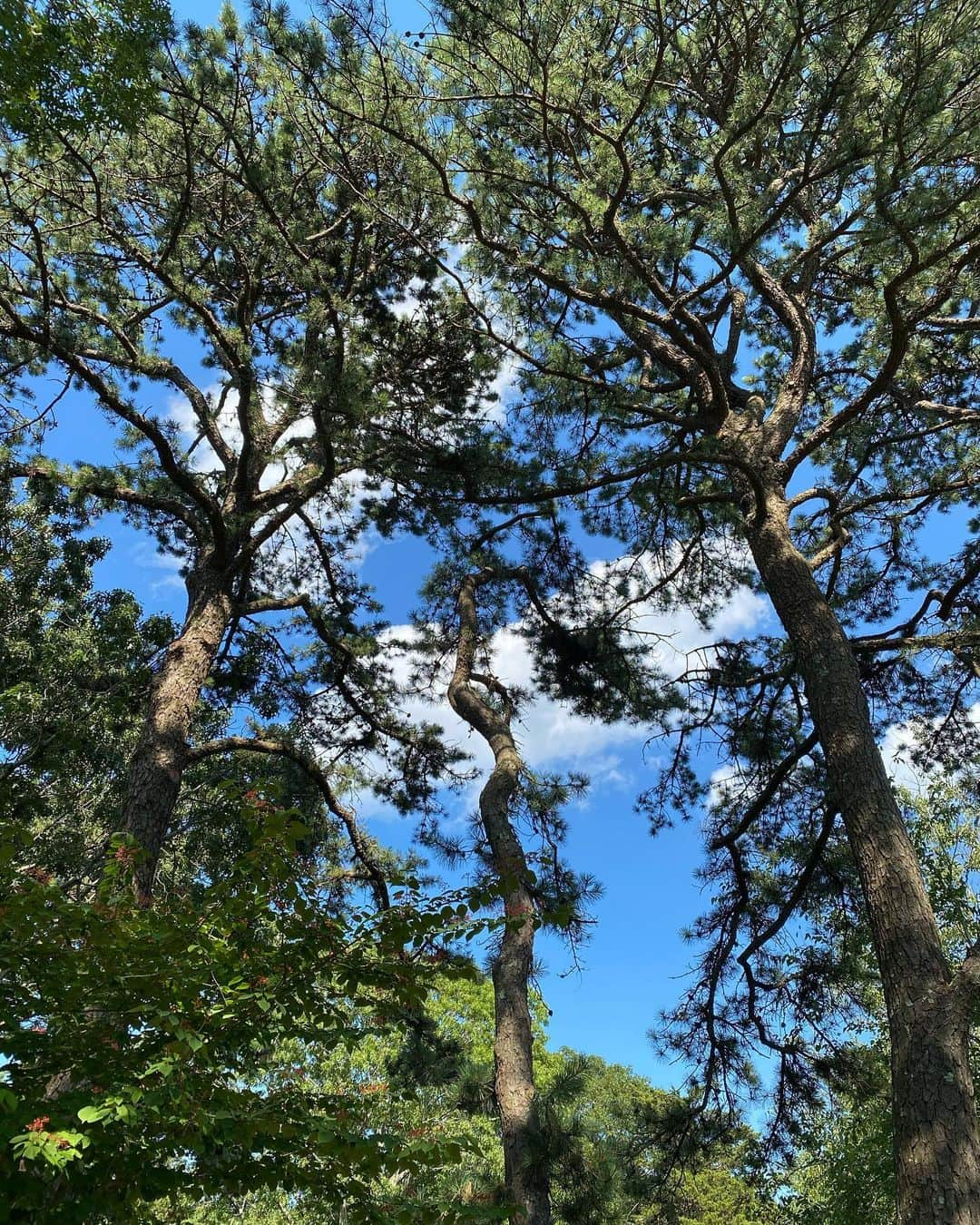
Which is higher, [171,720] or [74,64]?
[74,64]

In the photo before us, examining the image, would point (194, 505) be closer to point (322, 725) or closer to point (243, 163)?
point (322, 725)

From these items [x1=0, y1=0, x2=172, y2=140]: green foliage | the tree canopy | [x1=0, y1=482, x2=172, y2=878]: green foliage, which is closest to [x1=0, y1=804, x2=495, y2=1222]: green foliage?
the tree canopy

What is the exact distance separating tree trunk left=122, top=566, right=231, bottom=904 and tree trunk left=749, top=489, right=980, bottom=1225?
385 cm

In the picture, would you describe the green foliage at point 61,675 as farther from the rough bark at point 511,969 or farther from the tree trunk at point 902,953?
the tree trunk at point 902,953

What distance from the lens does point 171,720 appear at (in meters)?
5.73

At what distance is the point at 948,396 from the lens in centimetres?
729

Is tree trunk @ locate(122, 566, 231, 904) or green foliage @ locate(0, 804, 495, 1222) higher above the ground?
tree trunk @ locate(122, 566, 231, 904)

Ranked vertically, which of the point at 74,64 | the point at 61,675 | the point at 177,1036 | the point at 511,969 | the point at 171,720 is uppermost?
the point at 61,675

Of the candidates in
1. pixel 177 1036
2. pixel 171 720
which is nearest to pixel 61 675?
pixel 171 720

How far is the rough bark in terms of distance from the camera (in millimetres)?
3725

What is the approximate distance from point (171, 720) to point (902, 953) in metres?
4.69

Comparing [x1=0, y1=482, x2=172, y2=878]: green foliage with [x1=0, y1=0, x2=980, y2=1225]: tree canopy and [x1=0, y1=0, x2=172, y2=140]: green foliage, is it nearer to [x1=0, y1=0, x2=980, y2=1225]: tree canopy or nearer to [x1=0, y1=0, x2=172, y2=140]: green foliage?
[x1=0, y1=0, x2=980, y2=1225]: tree canopy

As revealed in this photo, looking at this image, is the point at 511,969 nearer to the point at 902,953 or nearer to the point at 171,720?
the point at 902,953

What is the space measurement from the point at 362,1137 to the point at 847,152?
5.42 meters
